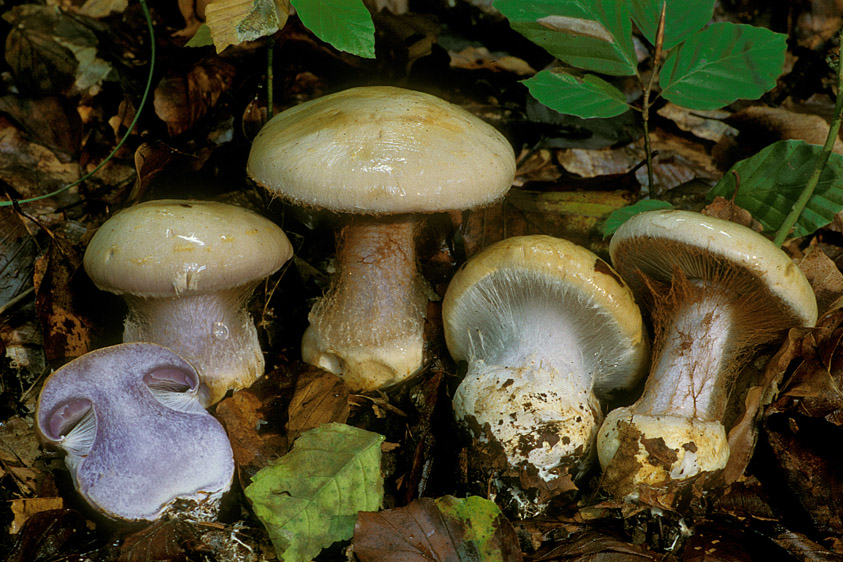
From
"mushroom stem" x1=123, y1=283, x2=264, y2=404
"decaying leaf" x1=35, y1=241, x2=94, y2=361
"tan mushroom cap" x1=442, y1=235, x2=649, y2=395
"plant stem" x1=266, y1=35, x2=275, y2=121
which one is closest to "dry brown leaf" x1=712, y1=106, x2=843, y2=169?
"tan mushroom cap" x1=442, y1=235, x2=649, y2=395

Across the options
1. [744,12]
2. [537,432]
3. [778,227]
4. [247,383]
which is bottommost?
[247,383]

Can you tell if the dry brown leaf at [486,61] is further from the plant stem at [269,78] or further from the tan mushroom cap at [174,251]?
the tan mushroom cap at [174,251]

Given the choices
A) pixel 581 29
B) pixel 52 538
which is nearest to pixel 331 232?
pixel 581 29

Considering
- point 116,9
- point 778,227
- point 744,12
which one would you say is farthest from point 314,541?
point 744,12

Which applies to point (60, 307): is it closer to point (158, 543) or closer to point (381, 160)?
point (158, 543)

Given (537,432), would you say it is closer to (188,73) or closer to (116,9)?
(188,73)
